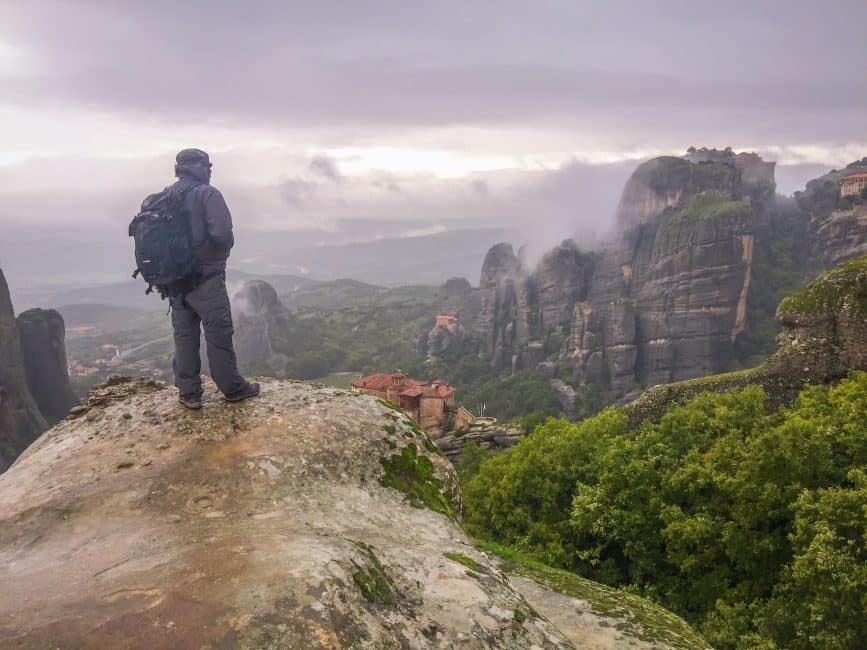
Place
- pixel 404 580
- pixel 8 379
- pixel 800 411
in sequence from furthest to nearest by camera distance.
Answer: pixel 8 379, pixel 800 411, pixel 404 580

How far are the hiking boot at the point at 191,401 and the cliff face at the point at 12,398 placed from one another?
189 ft

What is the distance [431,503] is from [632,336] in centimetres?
9245

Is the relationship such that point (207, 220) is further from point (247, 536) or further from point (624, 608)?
point (624, 608)

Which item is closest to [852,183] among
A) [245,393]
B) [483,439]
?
[483,439]

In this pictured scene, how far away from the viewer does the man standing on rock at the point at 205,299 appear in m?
8.94

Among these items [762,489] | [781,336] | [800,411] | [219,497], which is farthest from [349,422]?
[781,336]

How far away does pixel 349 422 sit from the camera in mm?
9500

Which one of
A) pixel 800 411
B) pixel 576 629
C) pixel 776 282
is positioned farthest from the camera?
pixel 776 282

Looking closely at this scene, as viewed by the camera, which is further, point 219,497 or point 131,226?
point 131,226

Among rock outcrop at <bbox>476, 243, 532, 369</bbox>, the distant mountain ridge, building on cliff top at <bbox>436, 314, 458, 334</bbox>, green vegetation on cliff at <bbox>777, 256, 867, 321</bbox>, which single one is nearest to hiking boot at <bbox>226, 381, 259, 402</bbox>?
green vegetation on cliff at <bbox>777, 256, 867, 321</bbox>

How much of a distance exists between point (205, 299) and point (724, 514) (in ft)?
45.0

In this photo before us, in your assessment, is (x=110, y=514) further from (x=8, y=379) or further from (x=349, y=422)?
(x=8, y=379)

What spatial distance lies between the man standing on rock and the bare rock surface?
17.4 inches

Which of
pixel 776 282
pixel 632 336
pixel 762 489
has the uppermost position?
pixel 762 489
